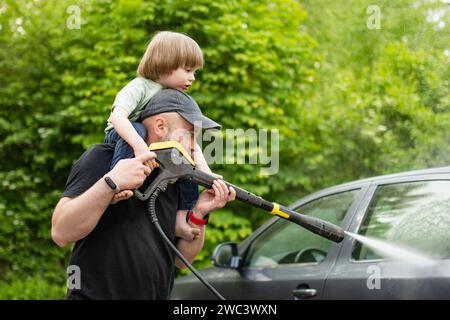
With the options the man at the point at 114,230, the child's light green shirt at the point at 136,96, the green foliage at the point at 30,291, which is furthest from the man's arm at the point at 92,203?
the green foliage at the point at 30,291

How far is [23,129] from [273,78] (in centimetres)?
307

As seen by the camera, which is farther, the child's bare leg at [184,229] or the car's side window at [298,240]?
the car's side window at [298,240]

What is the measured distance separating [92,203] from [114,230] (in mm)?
163

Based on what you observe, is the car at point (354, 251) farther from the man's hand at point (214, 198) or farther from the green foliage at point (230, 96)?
the green foliage at point (230, 96)

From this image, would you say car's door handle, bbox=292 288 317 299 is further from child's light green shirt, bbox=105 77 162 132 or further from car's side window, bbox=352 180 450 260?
child's light green shirt, bbox=105 77 162 132

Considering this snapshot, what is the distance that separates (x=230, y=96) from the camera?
7254 mm

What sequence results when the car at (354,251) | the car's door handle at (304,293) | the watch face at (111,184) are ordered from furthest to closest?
the car's door handle at (304,293) → the car at (354,251) → the watch face at (111,184)

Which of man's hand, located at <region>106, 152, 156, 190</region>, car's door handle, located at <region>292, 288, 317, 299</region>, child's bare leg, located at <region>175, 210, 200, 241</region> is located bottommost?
car's door handle, located at <region>292, 288, 317, 299</region>

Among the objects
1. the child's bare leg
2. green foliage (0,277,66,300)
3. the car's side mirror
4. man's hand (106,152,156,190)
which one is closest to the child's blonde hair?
man's hand (106,152,156,190)

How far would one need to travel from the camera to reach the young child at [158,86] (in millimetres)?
2598

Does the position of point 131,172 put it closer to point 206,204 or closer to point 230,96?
point 206,204

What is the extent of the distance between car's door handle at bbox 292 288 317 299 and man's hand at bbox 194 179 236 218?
1.39 meters

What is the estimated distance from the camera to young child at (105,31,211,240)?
8.52 feet

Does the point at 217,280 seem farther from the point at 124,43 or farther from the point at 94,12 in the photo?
the point at 94,12
